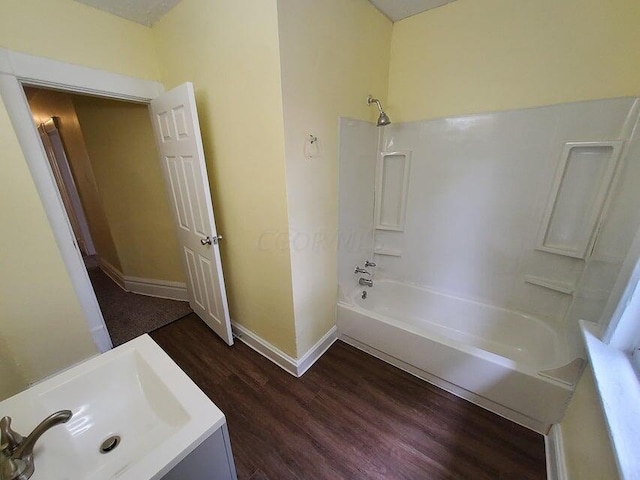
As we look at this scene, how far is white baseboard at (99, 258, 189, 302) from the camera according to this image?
2590mm

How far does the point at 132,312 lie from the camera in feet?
7.93

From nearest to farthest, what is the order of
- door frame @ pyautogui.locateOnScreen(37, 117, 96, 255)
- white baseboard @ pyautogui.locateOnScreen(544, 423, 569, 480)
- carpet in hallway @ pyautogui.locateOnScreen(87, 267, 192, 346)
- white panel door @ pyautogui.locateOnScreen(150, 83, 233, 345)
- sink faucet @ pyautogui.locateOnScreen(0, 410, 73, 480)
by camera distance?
sink faucet @ pyautogui.locateOnScreen(0, 410, 73, 480), white baseboard @ pyautogui.locateOnScreen(544, 423, 569, 480), white panel door @ pyautogui.locateOnScreen(150, 83, 233, 345), carpet in hallway @ pyautogui.locateOnScreen(87, 267, 192, 346), door frame @ pyautogui.locateOnScreen(37, 117, 96, 255)

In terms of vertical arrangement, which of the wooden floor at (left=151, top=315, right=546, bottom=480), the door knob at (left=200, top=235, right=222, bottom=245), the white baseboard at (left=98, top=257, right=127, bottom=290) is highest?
the door knob at (left=200, top=235, right=222, bottom=245)

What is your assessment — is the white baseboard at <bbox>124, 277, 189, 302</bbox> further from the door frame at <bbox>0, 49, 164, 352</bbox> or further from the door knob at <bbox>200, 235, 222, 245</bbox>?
the door knob at <bbox>200, 235, 222, 245</bbox>

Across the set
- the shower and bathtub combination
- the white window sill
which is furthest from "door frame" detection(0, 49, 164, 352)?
the white window sill

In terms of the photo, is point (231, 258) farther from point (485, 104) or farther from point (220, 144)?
point (485, 104)

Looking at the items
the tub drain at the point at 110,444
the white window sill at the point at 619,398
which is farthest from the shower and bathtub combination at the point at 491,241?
the tub drain at the point at 110,444

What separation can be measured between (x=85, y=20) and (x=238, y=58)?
40.4 inches

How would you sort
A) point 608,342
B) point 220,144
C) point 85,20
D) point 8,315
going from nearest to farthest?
point 608,342 → point 8,315 → point 85,20 → point 220,144

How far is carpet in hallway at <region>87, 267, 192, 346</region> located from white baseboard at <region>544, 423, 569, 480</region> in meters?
2.69

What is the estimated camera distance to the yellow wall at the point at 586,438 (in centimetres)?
84

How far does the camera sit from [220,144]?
1579mm

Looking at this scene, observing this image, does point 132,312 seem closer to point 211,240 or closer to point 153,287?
point 153,287

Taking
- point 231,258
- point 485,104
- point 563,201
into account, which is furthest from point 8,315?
point 563,201
